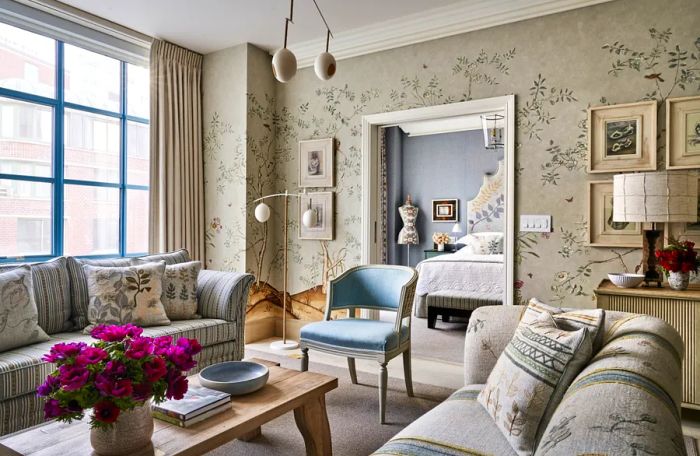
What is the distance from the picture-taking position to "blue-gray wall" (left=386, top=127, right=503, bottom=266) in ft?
25.4

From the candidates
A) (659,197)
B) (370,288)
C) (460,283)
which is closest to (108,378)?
(370,288)

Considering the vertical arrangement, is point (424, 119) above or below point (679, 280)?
above

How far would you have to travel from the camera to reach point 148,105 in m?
4.34

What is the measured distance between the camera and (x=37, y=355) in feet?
7.70

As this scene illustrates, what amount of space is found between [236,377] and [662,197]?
2.40 metres

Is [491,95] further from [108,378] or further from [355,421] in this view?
[108,378]

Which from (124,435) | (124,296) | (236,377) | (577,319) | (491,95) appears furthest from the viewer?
(491,95)

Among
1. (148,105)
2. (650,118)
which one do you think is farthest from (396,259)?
(650,118)

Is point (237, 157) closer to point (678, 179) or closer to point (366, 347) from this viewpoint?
point (366, 347)

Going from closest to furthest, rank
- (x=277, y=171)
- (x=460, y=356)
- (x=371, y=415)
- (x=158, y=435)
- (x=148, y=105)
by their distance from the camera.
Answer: (x=158, y=435) < (x=371, y=415) < (x=460, y=356) < (x=148, y=105) < (x=277, y=171)

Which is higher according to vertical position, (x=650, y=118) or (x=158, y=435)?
(x=650, y=118)

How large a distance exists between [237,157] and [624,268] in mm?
3277

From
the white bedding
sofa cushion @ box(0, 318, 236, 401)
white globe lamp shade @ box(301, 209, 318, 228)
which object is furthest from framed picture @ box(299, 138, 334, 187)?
sofa cushion @ box(0, 318, 236, 401)

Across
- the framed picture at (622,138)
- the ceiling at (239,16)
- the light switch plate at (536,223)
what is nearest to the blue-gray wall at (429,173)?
the ceiling at (239,16)
